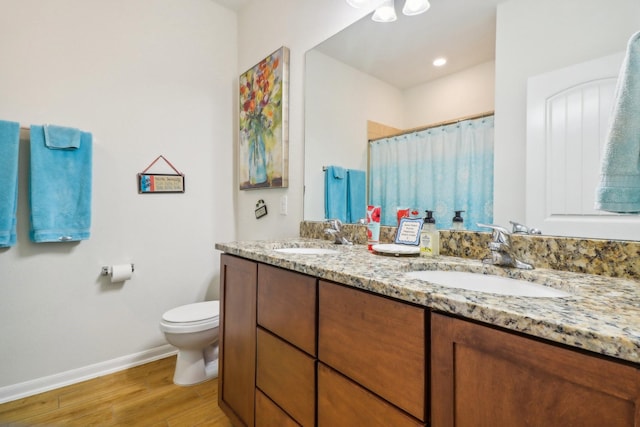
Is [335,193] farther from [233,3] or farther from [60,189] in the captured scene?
[233,3]

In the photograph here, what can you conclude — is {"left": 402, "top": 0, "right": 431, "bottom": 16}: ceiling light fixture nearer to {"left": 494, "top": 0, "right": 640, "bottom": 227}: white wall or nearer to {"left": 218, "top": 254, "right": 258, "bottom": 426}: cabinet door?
{"left": 494, "top": 0, "right": 640, "bottom": 227}: white wall

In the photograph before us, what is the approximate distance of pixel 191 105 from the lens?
7.69ft

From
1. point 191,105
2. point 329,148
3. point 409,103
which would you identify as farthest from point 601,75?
point 191,105

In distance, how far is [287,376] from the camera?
1.07 metres

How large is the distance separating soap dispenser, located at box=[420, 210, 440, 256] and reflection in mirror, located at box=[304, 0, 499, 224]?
Answer: 46 centimetres

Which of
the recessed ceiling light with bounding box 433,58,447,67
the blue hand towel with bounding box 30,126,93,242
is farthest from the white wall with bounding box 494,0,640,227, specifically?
the blue hand towel with bounding box 30,126,93,242

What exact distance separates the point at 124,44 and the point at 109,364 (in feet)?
6.87

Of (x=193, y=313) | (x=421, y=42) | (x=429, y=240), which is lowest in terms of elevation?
(x=193, y=313)

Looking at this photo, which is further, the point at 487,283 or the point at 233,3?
the point at 233,3

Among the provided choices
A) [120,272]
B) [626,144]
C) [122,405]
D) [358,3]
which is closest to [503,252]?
[626,144]

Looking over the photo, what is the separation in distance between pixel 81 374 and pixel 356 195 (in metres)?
2.00

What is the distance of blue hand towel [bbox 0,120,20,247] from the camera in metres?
1.63

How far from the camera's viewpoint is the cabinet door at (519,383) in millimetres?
445

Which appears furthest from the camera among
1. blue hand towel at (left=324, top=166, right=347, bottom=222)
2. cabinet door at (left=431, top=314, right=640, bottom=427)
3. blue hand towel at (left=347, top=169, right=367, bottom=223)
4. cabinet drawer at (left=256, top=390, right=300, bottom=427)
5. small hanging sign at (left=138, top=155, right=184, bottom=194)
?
small hanging sign at (left=138, top=155, right=184, bottom=194)
